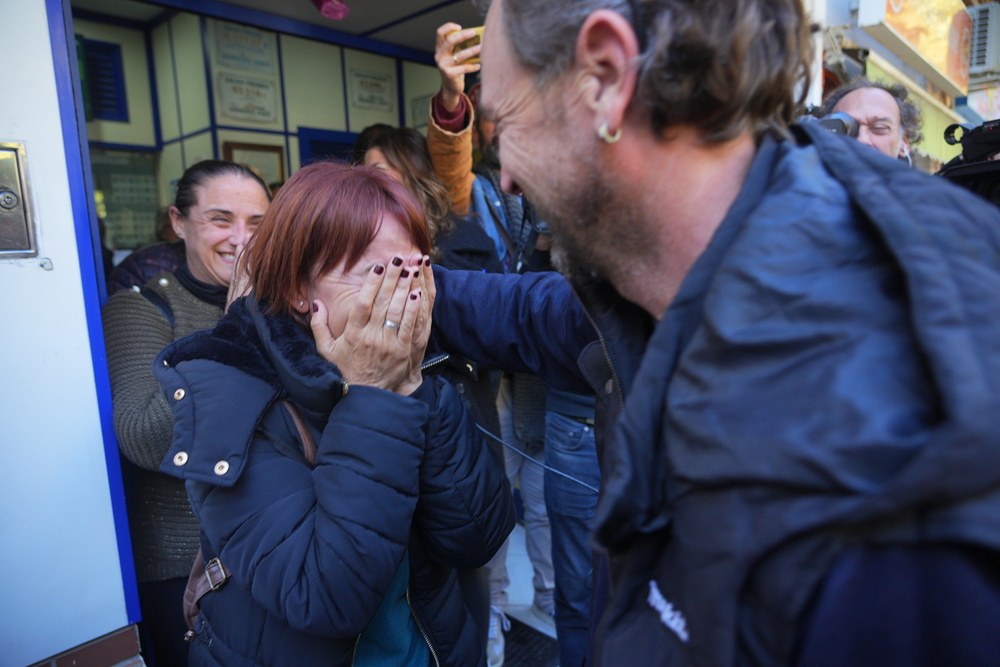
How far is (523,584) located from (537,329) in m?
2.46

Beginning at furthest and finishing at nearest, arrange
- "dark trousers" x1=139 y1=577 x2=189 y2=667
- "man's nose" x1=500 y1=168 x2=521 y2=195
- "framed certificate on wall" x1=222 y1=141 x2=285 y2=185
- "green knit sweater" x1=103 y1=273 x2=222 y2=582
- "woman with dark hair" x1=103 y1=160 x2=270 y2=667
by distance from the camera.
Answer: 1. "framed certificate on wall" x1=222 y1=141 x2=285 y2=185
2. "dark trousers" x1=139 y1=577 x2=189 y2=667
3. "green knit sweater" x1=103 y1=273 x2=222 y2=582
4. "woman with dark hair" x1=103 y1=160 x2=270 y2=667
5. "man's nose" x1=500 y1=168 x2=521 y2=195

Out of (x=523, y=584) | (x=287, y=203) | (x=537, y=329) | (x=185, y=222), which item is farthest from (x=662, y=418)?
(x=523, y=584)

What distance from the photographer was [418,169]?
252 centimetres

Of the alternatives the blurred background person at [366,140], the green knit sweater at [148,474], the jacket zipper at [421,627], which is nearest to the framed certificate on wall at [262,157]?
the blurred background person at [366,140]

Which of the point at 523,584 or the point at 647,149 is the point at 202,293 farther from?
the point at 523,584

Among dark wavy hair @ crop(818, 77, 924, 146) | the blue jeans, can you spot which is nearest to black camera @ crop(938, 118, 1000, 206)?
dark wavy hair @ crop(818, 77, 924, 146)

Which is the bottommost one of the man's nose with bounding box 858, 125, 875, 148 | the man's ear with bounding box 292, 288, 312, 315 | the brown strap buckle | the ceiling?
the brown strap buckle

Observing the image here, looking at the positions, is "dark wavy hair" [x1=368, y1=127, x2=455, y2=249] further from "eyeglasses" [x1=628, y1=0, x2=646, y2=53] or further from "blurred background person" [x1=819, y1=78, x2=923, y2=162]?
"blurred background person" [x1=819, y1=78, x2=923, y2=162]

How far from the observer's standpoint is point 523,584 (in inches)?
137

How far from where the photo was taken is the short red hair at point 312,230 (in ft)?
4.46

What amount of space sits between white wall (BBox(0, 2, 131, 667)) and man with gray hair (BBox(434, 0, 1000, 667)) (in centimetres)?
132

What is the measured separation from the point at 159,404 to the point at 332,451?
86 centimetres

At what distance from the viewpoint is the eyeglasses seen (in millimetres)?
784

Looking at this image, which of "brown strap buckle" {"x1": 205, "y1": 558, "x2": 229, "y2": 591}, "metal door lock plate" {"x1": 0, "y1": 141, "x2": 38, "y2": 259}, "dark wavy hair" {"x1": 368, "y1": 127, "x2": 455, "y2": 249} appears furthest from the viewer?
"dark wavy hair" {"x1": 368, "y1": 127, "x2": 455, "y2": 249}
